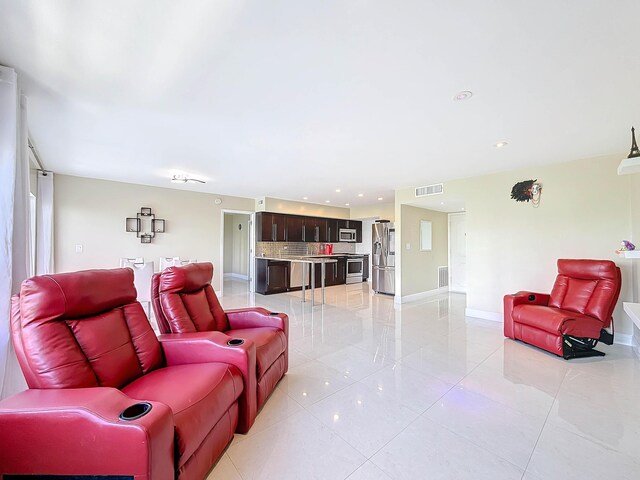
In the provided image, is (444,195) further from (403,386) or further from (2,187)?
(2,187)

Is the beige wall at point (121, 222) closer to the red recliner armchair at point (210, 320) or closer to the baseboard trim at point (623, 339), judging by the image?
the red recliner armchair at point (210, 320)

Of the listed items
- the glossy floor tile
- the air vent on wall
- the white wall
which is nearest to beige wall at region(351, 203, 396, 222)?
the air vent on wall

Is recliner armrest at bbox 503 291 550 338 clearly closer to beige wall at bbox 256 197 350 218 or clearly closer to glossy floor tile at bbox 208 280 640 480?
glossy floor tile at bbox 208 280 640 480

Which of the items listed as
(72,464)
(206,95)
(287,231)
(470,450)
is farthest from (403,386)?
(287,231)

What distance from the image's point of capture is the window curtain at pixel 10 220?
5.68 ft

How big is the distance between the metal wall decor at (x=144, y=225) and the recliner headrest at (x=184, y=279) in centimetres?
384

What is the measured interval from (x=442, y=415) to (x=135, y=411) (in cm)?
197

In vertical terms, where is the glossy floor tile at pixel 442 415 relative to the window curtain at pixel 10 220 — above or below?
below

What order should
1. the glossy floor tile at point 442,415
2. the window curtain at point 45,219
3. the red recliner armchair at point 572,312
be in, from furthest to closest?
the window curtain at point 45,219 → the red recliner armchair at point 572,312 → the glossy floor tile at point 442,415

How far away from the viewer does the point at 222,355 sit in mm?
1844

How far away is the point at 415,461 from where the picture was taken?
1.58 meters

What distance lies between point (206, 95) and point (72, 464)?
A: 2.33m

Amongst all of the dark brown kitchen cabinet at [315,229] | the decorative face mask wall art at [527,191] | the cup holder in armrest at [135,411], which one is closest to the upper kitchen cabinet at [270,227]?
the dark brown kitchen cabinet at [315,229]

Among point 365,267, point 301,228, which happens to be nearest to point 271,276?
point 301,228
